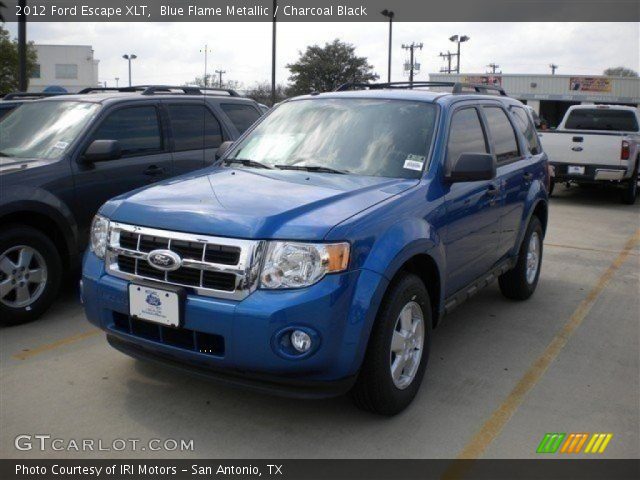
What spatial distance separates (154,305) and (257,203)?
755 mm

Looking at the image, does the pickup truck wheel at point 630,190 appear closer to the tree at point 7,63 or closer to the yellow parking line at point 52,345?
the yellow parking line at point 52,345

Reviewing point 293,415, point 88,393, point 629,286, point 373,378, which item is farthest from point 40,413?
point 629,286

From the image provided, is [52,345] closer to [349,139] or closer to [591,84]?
[349,139]

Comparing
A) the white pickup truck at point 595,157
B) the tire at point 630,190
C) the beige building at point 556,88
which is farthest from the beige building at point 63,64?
the tire at point 630,190

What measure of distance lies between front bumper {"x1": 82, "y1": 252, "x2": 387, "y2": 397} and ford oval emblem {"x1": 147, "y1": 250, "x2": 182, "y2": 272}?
170 mm

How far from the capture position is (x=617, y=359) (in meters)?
4.76

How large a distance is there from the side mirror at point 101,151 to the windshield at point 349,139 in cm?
123

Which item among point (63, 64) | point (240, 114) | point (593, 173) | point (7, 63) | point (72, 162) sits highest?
point (63, 64)

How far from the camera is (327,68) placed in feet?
157

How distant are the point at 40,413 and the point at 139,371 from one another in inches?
28.2

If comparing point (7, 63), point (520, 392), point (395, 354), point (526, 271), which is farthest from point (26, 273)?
point (7, 63)

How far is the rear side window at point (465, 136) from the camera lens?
4488mm

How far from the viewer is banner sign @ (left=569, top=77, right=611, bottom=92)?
44031 millimetres
